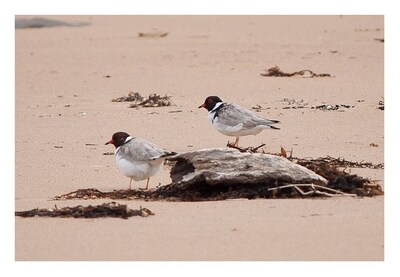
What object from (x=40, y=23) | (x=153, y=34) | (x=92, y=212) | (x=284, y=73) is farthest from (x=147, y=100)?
(x=40, y=23)

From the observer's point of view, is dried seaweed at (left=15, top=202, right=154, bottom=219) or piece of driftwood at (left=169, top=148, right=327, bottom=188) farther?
piece of driftwood at (left=169, top=148, right=327, bottom=188)

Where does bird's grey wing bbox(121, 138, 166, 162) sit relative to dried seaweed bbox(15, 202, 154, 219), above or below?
above

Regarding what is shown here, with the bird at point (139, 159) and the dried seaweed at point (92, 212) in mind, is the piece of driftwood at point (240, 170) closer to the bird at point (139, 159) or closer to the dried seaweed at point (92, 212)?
the bird at point (139, 159)

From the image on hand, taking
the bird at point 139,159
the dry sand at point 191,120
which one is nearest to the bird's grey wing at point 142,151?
the bird at point 139,159

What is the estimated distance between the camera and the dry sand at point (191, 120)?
7.14m

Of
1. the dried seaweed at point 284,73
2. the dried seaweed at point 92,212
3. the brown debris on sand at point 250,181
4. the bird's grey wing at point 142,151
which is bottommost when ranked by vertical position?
the dried seaweed at point 92,212

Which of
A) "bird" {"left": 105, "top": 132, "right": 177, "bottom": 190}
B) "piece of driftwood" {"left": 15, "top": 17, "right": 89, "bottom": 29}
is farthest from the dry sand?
"piece of driftwood" {"left": 15, "top": 17, "right": 89, "bottom": 29}

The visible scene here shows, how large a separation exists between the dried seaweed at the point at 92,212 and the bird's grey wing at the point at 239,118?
3.09 meters

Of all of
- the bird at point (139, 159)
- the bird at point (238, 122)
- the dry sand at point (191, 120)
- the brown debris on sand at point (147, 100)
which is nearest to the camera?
the dry sand at point (191, 120)

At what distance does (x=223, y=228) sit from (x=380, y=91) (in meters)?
7.96

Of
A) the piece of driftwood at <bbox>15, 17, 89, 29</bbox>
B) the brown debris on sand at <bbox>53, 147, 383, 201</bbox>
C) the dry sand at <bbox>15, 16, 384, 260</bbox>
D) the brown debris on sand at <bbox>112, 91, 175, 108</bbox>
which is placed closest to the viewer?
the dry sand at <bbox>15, 16, 384, 260</bbox>

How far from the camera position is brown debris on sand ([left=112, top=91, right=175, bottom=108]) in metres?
13.9

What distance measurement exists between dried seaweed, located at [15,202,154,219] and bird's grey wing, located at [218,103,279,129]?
309 centimetres

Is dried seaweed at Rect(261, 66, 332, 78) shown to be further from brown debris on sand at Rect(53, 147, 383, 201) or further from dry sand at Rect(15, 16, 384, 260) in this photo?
brown debris on sand at Rect(53, 147, 383, 201)
